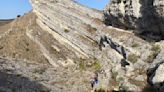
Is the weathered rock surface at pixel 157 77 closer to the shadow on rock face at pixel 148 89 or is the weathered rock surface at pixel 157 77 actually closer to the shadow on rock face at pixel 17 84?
the shadow on rock face at pixel 148 89

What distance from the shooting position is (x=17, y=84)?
47.8 m

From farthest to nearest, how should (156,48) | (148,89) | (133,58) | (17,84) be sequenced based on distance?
(17,84)
(133,58)
(156,48)
(148,89)

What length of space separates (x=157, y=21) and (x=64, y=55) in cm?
2131

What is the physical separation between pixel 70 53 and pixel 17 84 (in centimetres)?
1643

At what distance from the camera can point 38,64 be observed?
63.3 metres

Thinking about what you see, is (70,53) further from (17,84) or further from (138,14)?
(138,14)

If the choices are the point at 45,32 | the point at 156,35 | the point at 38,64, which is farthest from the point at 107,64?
the point at 45,32

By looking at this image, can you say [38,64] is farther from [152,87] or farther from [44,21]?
[152,87]

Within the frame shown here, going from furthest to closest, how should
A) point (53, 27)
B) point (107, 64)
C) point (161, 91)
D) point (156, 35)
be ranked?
point (53, 27) → point (107, 64) → point (156, 35) → point (161, 91)

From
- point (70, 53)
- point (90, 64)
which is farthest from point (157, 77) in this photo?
point (70, 53)

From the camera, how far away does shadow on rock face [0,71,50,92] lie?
151 ft

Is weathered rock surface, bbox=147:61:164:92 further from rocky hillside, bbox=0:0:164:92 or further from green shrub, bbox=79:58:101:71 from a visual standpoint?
green shrub, bbox=79:58:101:71

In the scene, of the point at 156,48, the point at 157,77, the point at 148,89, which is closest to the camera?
the point at 157,77

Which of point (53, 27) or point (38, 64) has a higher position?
point (53, 27)
